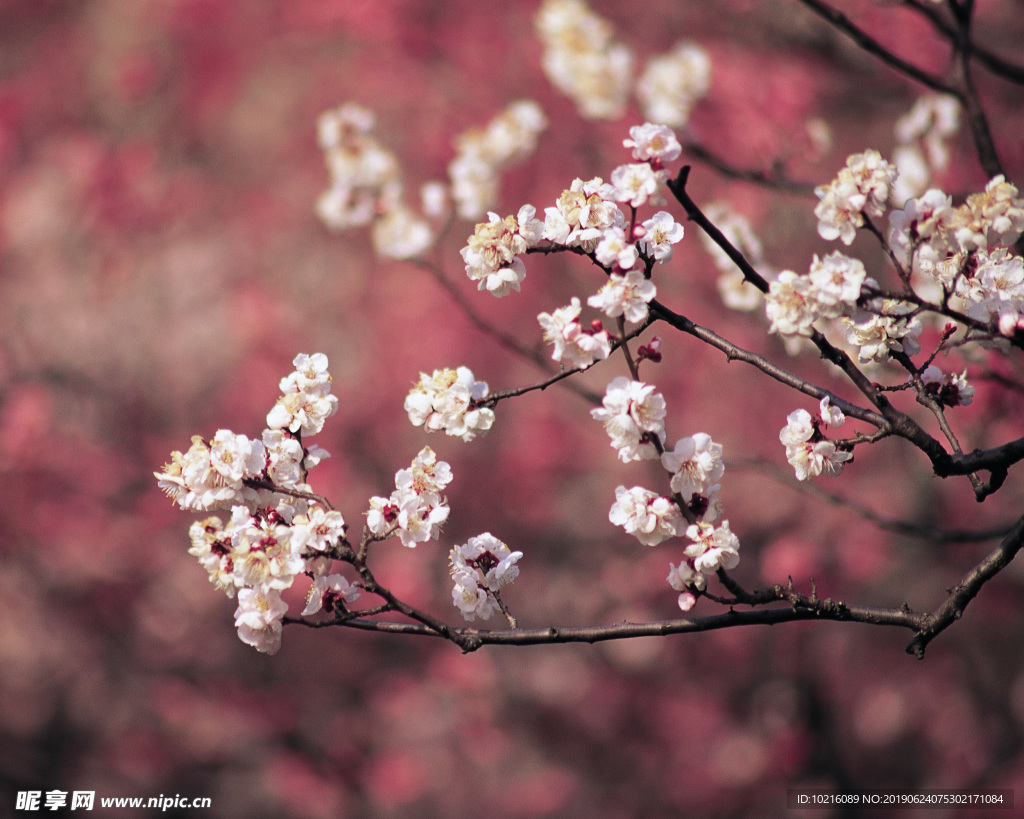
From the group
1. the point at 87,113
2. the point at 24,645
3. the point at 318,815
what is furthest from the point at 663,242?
the point at 87,113

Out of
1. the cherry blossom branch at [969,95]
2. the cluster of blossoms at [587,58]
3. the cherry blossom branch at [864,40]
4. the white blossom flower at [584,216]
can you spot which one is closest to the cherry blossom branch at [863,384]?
the white blossom flower at [584,216]

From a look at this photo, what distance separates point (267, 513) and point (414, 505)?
38 centimetres

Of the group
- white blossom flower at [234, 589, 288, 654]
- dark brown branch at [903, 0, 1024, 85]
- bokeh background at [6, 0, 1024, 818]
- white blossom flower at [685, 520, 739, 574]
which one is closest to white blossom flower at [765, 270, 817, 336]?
white blossom flower at [685, 520, 739, 574]

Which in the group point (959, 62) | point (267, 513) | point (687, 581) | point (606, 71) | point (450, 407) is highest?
point (606, 71)

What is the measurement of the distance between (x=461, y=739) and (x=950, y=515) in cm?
494

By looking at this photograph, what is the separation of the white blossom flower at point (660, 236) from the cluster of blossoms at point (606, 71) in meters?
2.85

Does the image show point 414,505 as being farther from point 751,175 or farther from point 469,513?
point 469,513

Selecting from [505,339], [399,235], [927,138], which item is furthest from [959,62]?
[399,235]

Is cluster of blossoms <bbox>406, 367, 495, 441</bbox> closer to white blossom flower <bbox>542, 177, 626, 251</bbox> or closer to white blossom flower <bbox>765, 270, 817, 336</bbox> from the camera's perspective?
white blossom flower <bbox>542, 177, 626, 251</bbox>

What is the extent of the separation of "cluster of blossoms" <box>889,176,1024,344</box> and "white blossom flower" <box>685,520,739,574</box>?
799mm

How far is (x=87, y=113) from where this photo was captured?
32.8 feet

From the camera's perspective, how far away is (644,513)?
181 cm

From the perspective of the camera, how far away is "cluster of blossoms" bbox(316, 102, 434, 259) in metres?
4.27

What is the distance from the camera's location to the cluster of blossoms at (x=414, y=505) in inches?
76.7
